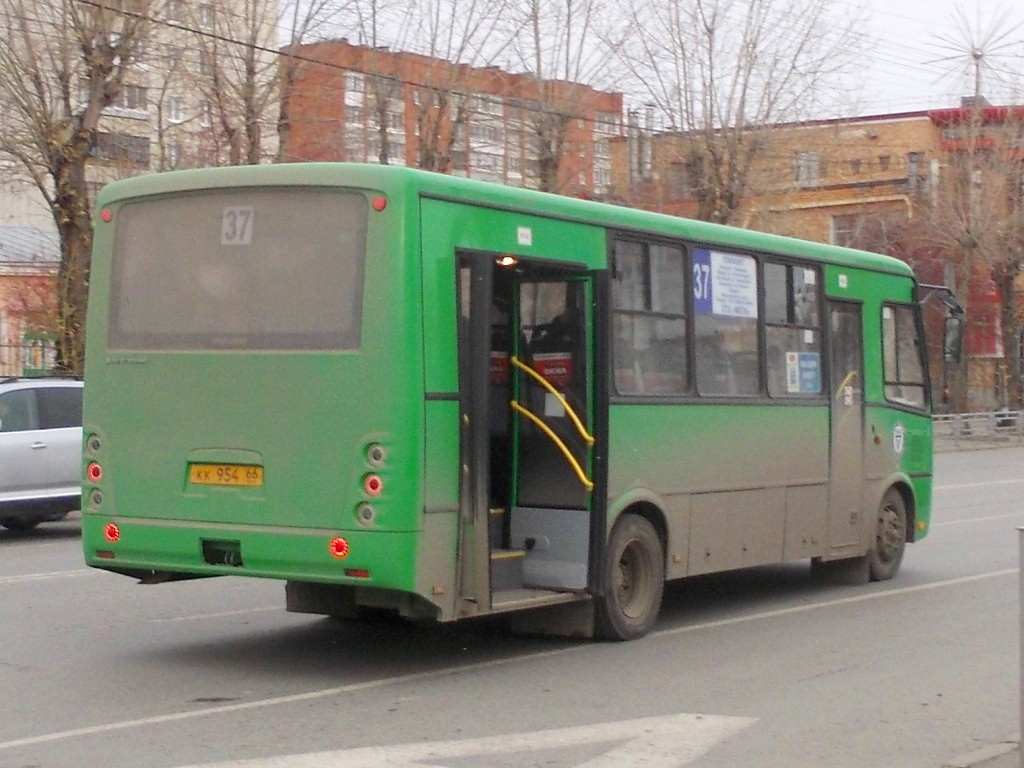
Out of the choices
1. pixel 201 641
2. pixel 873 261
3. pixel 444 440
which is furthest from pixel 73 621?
pixel 873 261

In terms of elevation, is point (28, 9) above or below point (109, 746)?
above

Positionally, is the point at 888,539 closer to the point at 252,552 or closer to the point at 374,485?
the point at 374,485

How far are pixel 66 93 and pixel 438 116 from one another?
9.03 metres

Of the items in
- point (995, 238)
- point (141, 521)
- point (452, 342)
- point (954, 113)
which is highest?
point (954, 113)

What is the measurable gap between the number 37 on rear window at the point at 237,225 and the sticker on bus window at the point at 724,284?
365cm

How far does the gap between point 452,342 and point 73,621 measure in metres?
3.95

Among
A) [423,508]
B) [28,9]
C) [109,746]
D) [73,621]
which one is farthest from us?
[28,9]

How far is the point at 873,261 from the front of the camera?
14.4 metres

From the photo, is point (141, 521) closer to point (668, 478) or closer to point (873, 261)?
point (668, 478)

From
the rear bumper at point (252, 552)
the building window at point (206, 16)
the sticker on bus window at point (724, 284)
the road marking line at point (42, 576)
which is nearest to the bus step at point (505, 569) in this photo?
the rear bumper at point (252, 552)

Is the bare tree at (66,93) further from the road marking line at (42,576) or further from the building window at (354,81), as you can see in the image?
the road marking line at (42,576)

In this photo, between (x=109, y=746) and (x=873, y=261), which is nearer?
(x=109, y=746)

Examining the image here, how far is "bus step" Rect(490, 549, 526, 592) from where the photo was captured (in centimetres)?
988

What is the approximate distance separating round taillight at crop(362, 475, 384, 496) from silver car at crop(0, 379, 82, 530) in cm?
911
